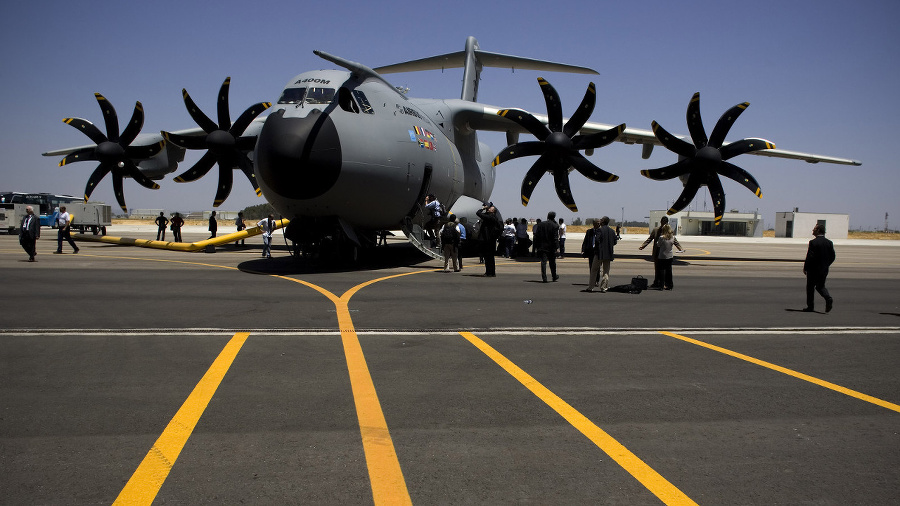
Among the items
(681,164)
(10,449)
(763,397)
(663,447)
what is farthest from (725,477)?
(681,164)

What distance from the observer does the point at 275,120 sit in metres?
14.8

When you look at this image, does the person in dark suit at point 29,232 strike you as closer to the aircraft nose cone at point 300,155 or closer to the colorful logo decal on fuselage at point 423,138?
the aircraft nose cone at point 300,155

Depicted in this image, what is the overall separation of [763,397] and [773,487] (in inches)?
81.1

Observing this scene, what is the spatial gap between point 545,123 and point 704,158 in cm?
559

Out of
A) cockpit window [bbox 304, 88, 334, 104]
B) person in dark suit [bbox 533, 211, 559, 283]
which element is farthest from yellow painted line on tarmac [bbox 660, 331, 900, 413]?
cockpit window [bbox 304, 88, 334, 104]

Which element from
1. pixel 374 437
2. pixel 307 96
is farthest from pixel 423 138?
pixel 374 437

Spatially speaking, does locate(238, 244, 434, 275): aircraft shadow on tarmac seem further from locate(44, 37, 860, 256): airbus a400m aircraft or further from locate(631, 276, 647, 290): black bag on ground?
locate(631, 276, 647, 290): black bag on ground

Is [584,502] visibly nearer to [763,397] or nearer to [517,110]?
[763,397]

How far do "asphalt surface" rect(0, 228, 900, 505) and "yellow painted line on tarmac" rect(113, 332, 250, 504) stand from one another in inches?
0.7

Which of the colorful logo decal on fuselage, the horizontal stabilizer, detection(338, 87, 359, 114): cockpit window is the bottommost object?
the colorful logo decal on fuselage

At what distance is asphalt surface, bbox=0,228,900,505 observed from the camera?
11.9ft

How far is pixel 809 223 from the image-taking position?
234 feet

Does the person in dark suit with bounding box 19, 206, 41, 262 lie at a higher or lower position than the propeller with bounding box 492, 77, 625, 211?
lower

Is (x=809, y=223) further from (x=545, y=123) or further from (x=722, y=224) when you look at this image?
(x=545, y=123)
